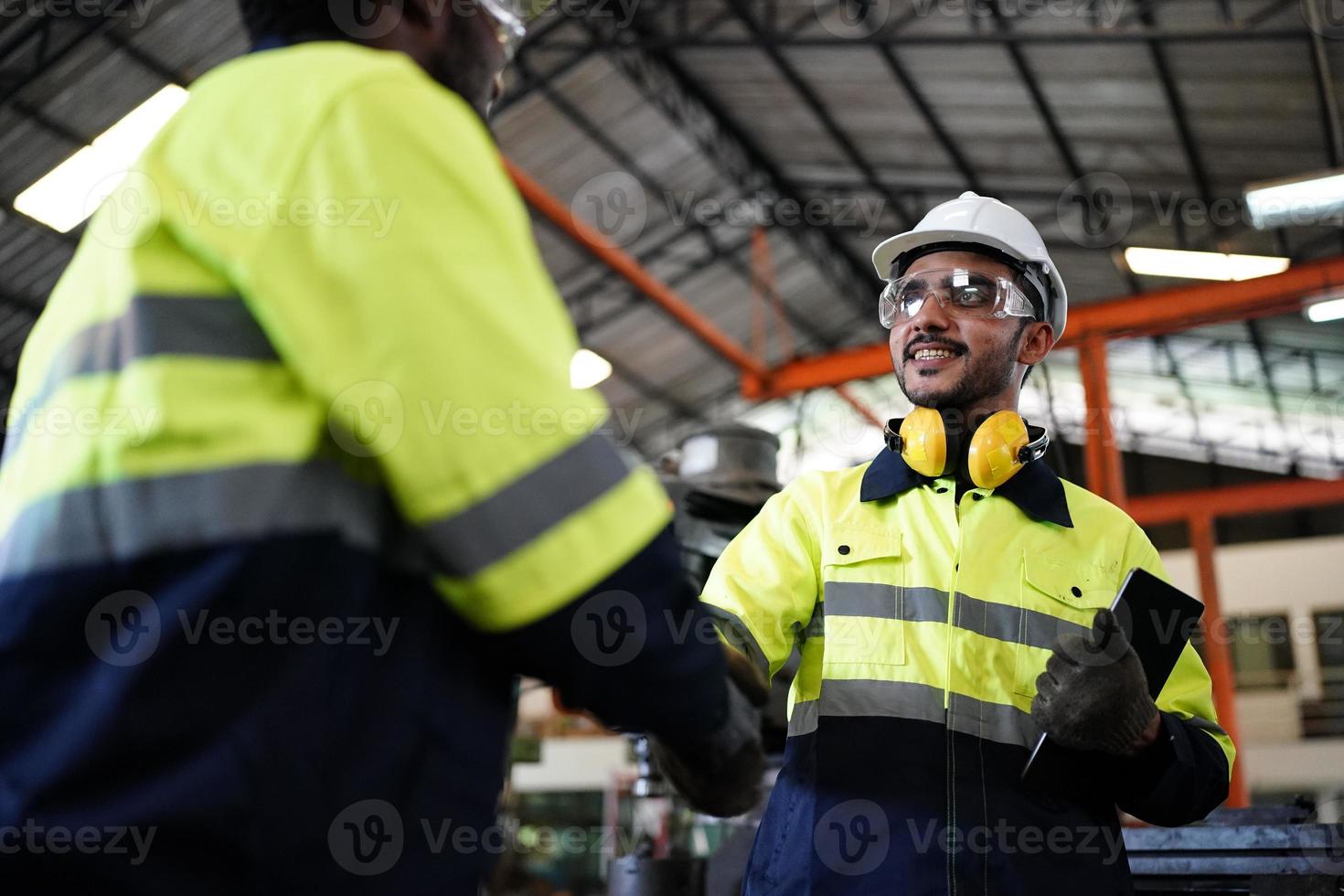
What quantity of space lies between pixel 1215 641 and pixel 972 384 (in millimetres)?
13175

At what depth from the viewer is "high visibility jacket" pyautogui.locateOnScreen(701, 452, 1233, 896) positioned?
2096 mm

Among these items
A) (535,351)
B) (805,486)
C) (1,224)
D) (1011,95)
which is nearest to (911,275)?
(805,486)

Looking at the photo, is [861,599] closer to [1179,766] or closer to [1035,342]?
[1179,766]

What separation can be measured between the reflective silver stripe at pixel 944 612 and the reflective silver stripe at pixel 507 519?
1.38m

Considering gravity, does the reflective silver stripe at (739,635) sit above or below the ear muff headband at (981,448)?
below

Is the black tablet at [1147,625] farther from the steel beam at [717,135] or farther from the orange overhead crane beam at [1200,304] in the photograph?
the steel beam at [717,135]

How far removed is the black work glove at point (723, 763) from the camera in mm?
1174

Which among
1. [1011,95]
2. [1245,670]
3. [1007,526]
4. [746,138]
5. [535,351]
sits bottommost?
[535,351]

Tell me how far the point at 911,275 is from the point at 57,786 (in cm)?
221

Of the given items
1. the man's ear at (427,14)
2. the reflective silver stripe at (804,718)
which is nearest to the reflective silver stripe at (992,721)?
the reflective silver stripe at (804,718)

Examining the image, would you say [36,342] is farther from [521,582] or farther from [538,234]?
[538,234]

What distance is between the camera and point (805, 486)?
98.7 inches

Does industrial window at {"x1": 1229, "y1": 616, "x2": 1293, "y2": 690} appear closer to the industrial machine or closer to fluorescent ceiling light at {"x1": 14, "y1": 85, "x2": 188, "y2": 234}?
the industrial machine

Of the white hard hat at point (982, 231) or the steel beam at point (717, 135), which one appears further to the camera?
the steel beam at point (717, 135)
